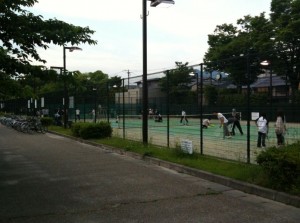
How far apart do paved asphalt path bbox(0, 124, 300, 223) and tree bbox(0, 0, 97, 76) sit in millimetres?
2921

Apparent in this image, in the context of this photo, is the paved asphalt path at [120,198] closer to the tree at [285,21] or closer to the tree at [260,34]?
the tree at [260,34]

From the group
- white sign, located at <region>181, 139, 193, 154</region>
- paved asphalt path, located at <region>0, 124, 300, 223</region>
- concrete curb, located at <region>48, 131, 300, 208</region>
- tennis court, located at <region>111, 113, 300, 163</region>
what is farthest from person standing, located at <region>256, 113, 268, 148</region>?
paved asphalt path, located at <region>0, 124, 300, 223</region>

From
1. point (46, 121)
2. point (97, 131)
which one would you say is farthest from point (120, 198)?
point (46, 121)

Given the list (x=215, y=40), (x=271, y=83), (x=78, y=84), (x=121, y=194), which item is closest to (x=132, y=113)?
(x=78, y=84)

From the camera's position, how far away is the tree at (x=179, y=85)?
49.7 ft

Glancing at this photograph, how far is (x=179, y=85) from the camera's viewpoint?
17172 millimetres

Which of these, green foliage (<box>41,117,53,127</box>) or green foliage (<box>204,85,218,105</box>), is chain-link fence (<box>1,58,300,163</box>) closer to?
green foliage (<box>204,85,218,105</box>)

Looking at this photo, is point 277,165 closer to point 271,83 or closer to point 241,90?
point 271,83

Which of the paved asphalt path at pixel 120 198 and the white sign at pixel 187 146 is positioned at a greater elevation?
the white sign at pixel 187 146

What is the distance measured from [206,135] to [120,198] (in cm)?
1415

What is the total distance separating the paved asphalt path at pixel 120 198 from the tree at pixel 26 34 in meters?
2.92

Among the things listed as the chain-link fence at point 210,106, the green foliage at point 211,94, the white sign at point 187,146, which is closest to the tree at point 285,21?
the chain-link fence at point 210,106

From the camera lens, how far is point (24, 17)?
10977 mm

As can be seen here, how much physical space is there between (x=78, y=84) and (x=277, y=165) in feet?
20.2
